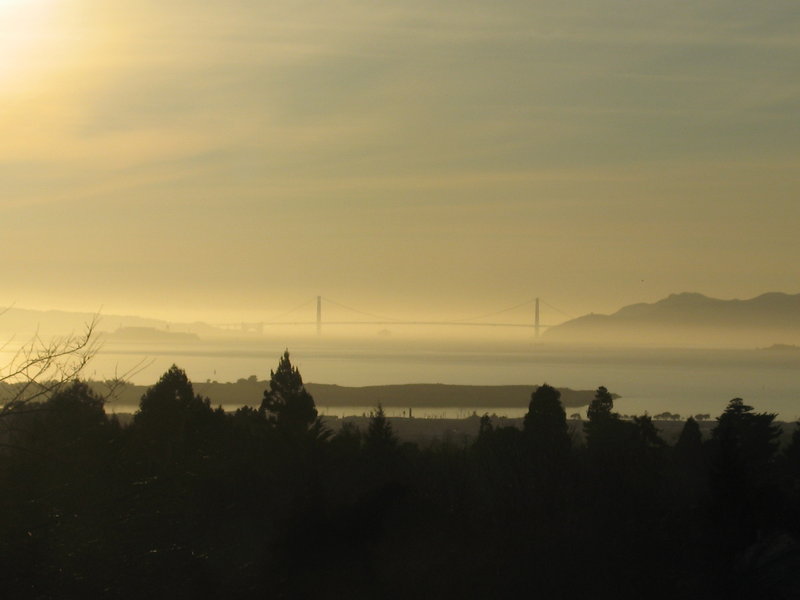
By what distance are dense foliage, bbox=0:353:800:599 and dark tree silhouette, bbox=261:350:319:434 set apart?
18.3ft

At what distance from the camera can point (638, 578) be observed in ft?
32.6

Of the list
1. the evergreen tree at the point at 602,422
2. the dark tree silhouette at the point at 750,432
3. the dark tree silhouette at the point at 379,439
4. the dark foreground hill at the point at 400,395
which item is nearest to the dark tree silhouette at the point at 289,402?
the dark tree silhouette at the point at 379,439

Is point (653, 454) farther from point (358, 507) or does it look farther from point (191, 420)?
point (191, 420)

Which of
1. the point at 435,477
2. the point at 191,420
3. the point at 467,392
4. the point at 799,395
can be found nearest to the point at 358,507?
the point at 435,477

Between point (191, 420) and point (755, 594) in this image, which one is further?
point (191, 420)

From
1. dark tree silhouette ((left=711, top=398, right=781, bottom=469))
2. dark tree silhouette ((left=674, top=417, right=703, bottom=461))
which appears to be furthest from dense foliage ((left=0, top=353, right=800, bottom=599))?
dark tree silhouette ((left=711, top=398, right=781, bottom=469))

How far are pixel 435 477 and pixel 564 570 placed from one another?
3136mm

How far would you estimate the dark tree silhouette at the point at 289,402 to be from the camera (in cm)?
2061

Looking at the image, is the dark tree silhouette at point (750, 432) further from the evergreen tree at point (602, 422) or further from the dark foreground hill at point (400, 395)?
the dark foreground hill at point (400, 395)

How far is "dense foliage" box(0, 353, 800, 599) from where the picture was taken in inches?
239

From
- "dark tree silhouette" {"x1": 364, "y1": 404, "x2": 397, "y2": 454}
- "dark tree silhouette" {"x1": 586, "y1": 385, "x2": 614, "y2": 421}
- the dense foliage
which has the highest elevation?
"dark tree silhouette" {"x1": 586, "y1": 385, "x2": 614, "y2": 421}

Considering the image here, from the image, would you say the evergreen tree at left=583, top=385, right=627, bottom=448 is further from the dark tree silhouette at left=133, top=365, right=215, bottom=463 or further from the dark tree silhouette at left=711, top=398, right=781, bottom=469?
the dark tree silhouette at left=133, top=365, right=215, bottom=463

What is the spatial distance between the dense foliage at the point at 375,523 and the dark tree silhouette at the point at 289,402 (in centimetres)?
559

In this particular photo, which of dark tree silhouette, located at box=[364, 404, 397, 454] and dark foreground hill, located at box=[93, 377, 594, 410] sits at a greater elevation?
dark foreground hill, located at box=[93, 377, 594, 410]
